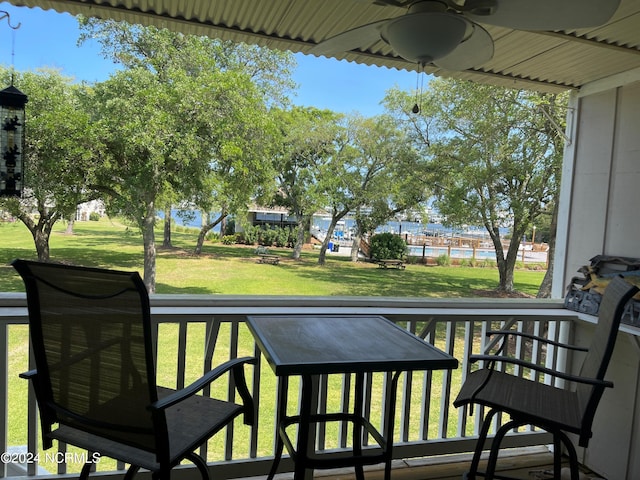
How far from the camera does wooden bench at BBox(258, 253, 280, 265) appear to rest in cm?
875

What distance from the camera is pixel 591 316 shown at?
2404 mm

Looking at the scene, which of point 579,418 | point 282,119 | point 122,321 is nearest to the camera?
point 122,321

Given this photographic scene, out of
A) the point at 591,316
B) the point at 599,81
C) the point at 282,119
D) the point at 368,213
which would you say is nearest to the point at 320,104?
the point at 282,119

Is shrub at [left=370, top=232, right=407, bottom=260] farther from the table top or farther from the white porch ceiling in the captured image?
the table top

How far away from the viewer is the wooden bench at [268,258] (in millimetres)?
8750

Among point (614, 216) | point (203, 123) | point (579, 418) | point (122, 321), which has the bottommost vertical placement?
point (579, 418)

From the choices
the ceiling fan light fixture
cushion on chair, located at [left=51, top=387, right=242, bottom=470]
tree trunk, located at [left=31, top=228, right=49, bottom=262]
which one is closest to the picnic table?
tree trunk, located at [left=31, top=228, right=49, bottom=262]

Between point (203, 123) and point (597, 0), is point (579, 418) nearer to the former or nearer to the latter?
point (597, 0)

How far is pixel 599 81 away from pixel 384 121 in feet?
21.3

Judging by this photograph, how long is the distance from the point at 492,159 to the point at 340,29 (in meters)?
5.35

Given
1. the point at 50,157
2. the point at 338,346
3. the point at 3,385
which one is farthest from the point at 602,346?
the point at 50,157

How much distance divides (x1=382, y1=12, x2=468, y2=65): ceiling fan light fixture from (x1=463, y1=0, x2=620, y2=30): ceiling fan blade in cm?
9

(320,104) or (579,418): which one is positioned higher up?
(320,104)

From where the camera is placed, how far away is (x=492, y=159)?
22.2ft
